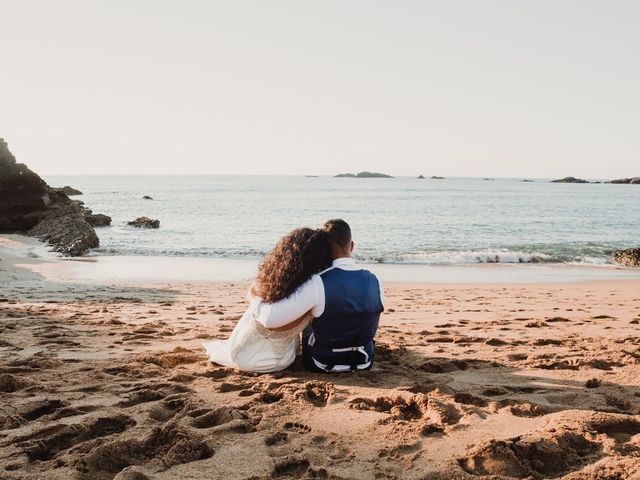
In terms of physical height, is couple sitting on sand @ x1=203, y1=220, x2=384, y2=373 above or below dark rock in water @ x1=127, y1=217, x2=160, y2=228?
above

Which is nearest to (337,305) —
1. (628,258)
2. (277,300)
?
(277,300)

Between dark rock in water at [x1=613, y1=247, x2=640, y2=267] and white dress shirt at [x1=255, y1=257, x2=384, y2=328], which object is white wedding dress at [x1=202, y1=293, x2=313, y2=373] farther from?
dark rock in water at [x1=613, y1=247, x2=640, y2=267]

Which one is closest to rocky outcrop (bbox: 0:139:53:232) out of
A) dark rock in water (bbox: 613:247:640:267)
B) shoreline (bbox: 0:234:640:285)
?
shoreline (bbox: 0:234:640:285)

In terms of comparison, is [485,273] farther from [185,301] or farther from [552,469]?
[552,469]

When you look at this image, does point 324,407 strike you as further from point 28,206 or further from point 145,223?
point 145,223

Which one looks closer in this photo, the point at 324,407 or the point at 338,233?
the point at 324,407

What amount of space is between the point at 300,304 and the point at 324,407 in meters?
0.89

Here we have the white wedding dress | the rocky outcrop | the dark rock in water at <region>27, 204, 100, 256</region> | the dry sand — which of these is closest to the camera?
the dry sand

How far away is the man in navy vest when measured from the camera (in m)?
4.48

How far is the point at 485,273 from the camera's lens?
1535cm

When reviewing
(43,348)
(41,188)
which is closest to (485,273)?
(43,348)

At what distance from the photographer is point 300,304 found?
4453 mm

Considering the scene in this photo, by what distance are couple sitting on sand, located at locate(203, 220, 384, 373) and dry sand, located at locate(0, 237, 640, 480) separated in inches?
7.4

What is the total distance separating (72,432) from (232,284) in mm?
9255
